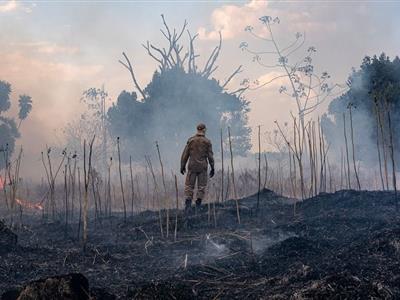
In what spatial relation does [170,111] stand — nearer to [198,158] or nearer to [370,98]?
[370,98]

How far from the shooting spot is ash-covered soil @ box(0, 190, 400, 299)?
15.5 feet

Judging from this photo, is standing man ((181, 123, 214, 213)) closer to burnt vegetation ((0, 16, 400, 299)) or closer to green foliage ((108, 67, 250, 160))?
burnt vegetation ((0, 16, 400, 299))

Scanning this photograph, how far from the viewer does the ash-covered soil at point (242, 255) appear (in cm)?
473

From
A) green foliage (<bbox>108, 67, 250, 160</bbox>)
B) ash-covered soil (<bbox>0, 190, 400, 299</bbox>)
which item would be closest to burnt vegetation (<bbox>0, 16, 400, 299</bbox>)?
ash-covered soil (<bbox>0, 190, 400, 299</bbox>)

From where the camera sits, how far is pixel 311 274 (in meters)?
4.95

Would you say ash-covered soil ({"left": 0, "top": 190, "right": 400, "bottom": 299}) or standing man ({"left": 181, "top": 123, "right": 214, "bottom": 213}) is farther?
standing man ({"left": 181, "top": 123, "right": 214, "bottom": 213})

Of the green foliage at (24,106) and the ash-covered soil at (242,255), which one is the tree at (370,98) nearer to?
the ash-covered soil at (242,255)

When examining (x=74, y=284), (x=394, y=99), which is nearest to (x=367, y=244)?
(x=74, y=284)

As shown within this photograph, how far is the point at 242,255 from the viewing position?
6887 millimetres

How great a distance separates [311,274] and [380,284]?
2.67 feet

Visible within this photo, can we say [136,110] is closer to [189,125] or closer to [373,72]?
[189,125]

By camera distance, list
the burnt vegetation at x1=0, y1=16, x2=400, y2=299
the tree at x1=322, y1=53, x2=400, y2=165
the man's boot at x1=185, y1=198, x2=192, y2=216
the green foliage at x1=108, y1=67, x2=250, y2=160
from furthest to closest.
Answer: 1. the green foliage at x1=108, y1=67, x2=250, y2=160
2. the tree at x1=322, y1=53, x2=400, y2=165
3. the man's boot at x1=185, y1=198, x2=192, y2=216
4. the burnt vegetation at x1=0, y1=16, x2=400, y2=299

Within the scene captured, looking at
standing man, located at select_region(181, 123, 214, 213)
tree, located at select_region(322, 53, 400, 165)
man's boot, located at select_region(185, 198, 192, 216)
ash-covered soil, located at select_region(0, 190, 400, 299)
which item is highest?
tree, located at select_region(322, 53, 400, 165)

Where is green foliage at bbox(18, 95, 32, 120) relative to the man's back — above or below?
above
